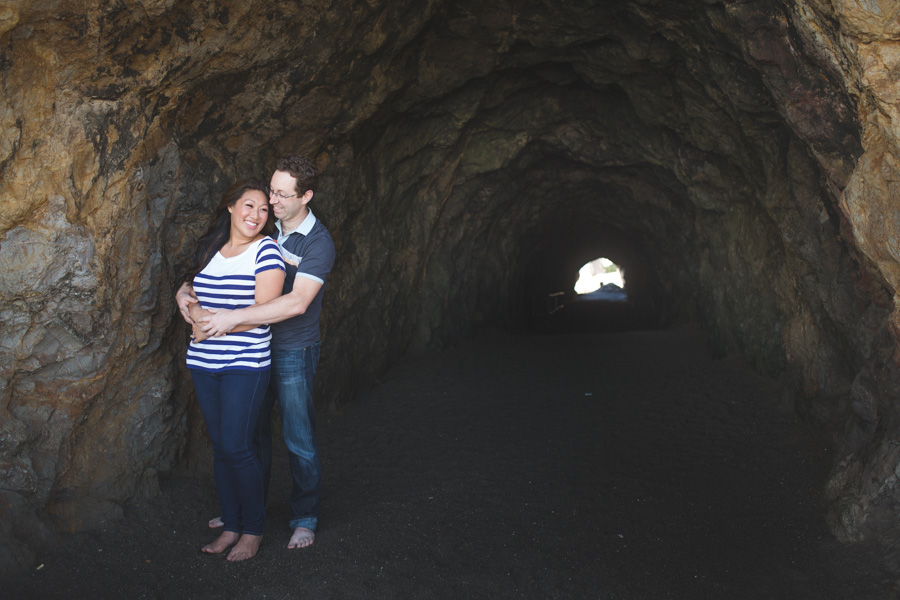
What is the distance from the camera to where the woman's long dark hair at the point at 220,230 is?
12.1ft

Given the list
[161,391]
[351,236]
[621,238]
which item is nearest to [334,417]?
[351,236]

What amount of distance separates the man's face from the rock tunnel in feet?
3.51

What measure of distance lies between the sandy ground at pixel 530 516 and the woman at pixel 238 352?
48 cm

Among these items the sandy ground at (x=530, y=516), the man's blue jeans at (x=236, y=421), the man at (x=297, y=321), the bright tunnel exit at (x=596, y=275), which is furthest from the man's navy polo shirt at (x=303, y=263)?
the bright tunnel exit at (x=596, y=275)

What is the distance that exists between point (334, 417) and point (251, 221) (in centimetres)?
374

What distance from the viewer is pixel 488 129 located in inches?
351

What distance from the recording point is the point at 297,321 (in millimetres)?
3791

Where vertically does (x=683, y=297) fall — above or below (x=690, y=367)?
above

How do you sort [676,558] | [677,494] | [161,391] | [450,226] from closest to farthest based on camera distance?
1. [676,558]
2. [161,391]
3. [677,494]
4. [450,226]

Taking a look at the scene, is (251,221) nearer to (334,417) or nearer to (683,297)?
(334,417)

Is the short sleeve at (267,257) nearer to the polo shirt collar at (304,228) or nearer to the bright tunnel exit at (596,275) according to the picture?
the polo shirt collar at (304,228)

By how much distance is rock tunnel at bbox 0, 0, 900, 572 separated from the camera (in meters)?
3.64

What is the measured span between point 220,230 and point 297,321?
2.24 ft

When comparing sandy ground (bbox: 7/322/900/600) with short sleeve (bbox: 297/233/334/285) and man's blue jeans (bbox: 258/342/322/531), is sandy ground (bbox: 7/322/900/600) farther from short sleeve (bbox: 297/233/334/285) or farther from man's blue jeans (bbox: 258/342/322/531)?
short sleeve (bbox: 297/233/334/285)
